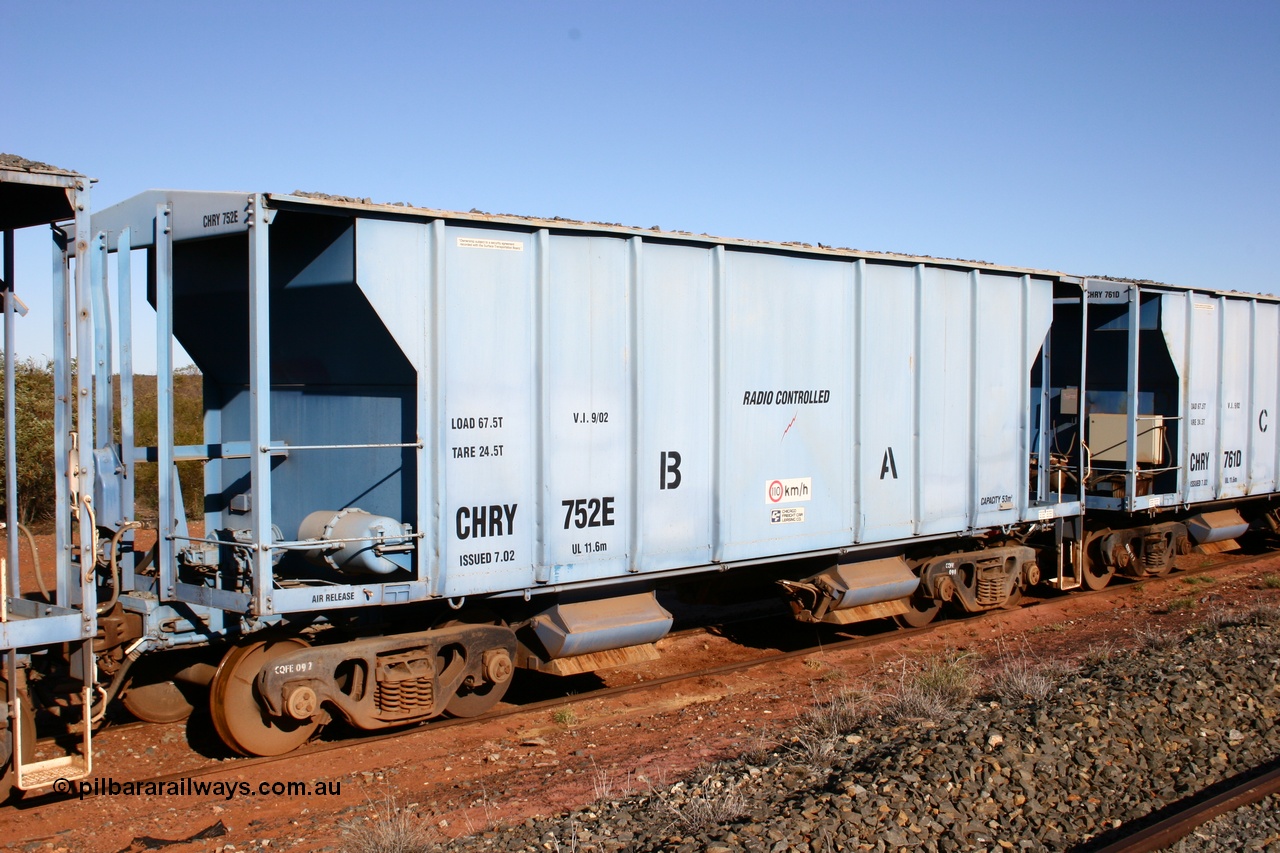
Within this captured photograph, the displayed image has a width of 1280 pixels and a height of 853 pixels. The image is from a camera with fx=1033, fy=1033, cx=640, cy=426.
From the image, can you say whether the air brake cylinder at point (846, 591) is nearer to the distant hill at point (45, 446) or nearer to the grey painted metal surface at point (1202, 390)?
the grey painted metal surface at point (1202, 390)

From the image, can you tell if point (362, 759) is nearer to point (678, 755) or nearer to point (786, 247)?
point (678, 755)

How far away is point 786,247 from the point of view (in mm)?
9266

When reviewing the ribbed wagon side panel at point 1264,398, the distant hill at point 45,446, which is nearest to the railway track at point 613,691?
the ribbed wagon side panel at point 1264,398

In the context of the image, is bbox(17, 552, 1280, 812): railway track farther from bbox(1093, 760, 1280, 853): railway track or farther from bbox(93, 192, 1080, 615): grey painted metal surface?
bbox(1093, 760, 1280, 853): railway track

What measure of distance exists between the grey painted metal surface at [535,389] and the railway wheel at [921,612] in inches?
52.0

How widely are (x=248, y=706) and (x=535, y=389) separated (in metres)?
3.01

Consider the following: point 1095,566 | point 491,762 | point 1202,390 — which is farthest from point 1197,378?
point 491,762

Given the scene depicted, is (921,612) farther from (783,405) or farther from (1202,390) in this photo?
(1202,390)

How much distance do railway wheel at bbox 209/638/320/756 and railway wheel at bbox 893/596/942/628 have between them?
689 centimetres

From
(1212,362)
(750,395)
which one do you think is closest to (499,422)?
(750,395)

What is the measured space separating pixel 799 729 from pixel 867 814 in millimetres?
1891

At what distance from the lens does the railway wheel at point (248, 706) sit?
7.06 meters

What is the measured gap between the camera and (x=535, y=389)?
784 centimetres

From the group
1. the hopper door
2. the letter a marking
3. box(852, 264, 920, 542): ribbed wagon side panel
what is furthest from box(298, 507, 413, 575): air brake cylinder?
the hopper door
